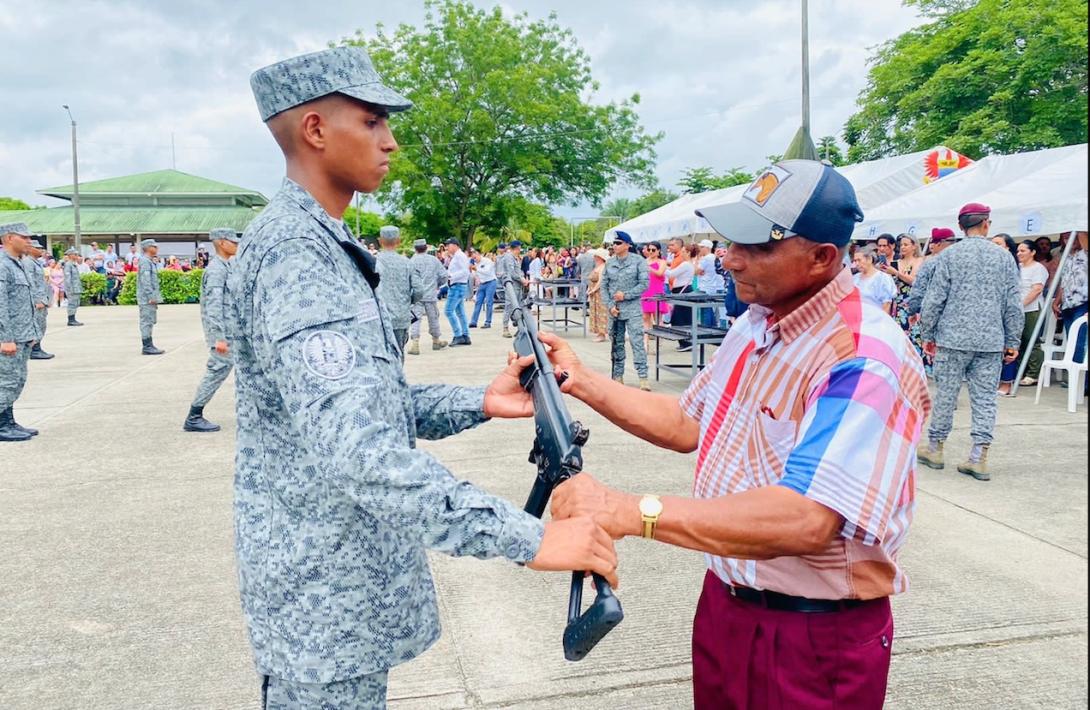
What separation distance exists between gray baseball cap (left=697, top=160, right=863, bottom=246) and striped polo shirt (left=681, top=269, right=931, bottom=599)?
131 millimetres

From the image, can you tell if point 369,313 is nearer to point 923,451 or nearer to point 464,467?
point 464,467

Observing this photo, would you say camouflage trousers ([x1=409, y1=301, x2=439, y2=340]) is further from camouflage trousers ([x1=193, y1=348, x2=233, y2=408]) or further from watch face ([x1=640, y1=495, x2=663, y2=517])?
watch face ([x1=640, y1=495, x2=663, y2=517])

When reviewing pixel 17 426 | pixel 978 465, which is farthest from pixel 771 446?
pixel 17 426

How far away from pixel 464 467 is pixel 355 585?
439cm

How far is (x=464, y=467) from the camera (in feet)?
19.4

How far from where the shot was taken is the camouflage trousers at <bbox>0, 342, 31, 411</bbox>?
23.3ft

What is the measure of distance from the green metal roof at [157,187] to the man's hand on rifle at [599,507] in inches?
2066

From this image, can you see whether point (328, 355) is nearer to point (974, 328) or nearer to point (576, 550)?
point (576, 550)

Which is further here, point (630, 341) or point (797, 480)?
point (630, 341)

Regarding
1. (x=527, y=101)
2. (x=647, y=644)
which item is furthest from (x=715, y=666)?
(x=527, y=101)

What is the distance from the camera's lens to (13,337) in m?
7.22

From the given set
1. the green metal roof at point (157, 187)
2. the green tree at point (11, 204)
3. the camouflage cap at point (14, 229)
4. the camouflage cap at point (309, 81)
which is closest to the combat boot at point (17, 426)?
the camouflage cap at point (14, 229)

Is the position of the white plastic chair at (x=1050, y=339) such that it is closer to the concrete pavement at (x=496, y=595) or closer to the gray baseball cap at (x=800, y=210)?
the concrete pavement at (x=496, y=595)

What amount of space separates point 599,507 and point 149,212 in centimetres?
5284
